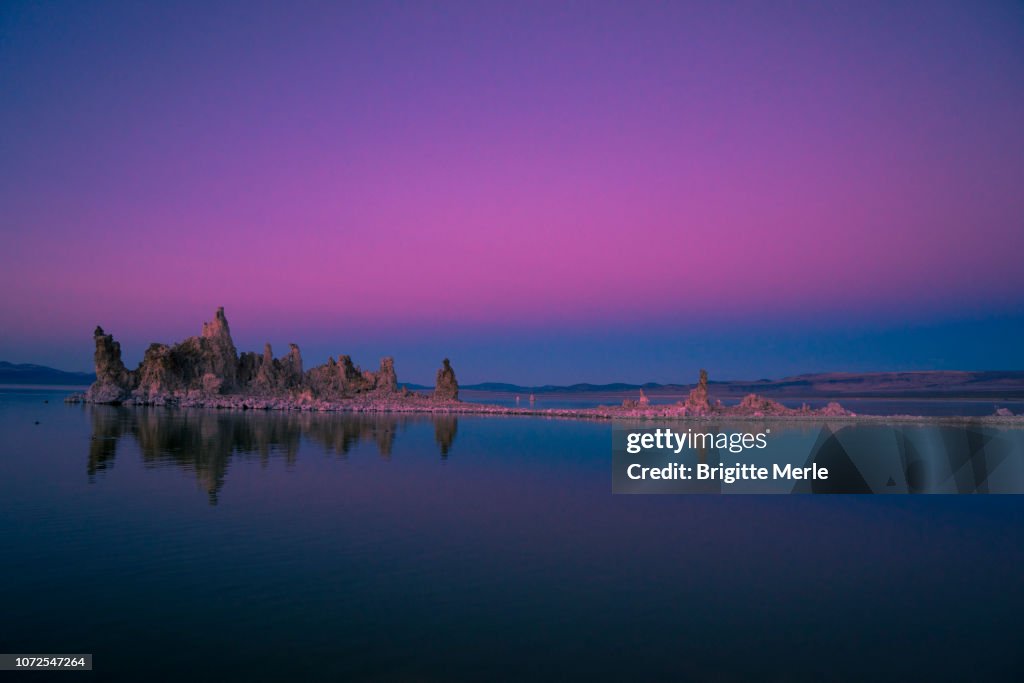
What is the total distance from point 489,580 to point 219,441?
2445cm

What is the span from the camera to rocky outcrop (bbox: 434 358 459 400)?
84875 mm

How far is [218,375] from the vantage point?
78.8m

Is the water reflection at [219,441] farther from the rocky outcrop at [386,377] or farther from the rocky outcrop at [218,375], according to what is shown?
the rocky outcrop at [386,377]

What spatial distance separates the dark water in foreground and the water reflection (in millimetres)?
2097

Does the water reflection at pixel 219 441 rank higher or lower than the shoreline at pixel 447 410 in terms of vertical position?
lower

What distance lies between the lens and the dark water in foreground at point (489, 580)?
7898 mm

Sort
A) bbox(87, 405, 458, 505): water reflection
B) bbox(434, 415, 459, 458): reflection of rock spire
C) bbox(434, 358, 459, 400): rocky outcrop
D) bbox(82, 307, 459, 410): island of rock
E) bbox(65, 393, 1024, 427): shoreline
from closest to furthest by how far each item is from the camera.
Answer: bbox(87, 405, 458, 505): water reflection
bbox(434, 415, 459, 458): reflection of rock spire
bbox(65, 393, 1024, 427): shoreline
bbox(82, 307, 459, 410): island of rock
bbox(434, 358, 459, 400): rocky outcrop

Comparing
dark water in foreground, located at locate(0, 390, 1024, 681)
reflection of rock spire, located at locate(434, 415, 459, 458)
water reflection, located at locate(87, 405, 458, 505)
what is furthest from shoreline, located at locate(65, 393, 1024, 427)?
dark water in foreground, located at locate(0, 390, 1024, 681)

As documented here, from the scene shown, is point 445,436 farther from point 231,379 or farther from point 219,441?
point 231,379

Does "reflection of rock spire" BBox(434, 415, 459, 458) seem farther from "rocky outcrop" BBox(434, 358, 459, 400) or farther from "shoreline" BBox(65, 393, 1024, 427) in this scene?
"rocky outcrop" BBox(434, 358, 459, 400)

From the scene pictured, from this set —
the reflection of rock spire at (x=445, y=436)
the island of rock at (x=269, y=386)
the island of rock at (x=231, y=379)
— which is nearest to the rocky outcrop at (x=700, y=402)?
the island of rock at (x=269, y=386)

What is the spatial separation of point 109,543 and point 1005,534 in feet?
64.4

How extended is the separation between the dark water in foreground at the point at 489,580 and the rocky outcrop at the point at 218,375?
58.7 m

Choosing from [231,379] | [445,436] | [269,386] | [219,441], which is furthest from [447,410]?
[219,441]
